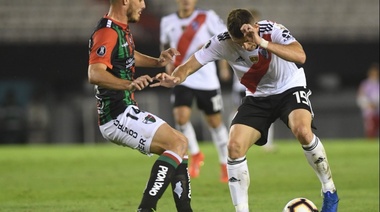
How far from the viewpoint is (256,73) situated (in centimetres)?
820

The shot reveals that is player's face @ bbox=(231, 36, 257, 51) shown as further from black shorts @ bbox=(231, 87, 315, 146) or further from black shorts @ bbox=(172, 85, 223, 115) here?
black shorts @ bbox=(172, 85, 223, 115)

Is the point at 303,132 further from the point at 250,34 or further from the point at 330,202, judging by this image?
the point at 250,34

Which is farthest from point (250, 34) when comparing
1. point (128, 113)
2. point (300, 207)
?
point (300, 207)

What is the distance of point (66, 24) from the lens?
26109 millimetres

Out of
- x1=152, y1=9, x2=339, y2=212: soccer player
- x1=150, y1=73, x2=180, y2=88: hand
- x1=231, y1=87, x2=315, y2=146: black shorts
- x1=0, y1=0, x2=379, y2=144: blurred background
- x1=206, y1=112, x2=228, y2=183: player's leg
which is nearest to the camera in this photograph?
x1=150, y1=73, x2=180, y2=88: hand

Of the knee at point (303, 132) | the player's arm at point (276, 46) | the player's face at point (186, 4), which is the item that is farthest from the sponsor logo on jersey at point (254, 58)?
the player's face at point (186, 4)

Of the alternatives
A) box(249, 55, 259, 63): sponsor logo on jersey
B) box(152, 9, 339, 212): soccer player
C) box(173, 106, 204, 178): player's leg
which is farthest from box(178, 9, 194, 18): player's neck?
box(249, 55, 259, 63): sponsor logo on jersey

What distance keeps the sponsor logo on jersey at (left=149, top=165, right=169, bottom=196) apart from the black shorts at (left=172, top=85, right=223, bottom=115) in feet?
17.8

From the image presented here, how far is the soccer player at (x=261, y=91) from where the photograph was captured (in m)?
7.63

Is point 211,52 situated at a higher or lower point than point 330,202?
higher

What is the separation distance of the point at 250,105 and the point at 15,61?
1701 cm

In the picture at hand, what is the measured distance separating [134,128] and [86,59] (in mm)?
18291

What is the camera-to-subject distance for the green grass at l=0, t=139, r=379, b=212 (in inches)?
368

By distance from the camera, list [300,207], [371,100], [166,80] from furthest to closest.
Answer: [371,100] → [166,80] → [300,207]
